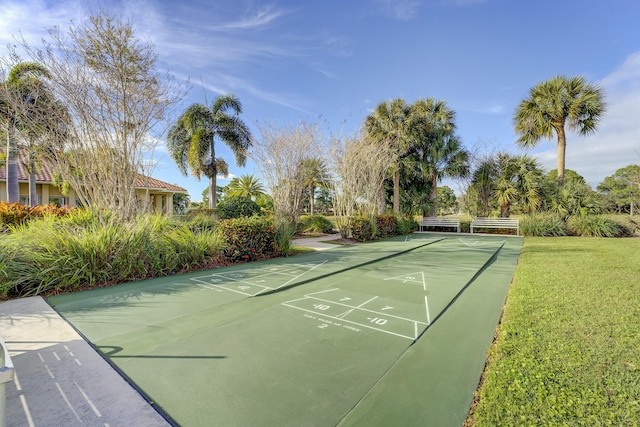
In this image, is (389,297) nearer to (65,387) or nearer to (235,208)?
(65,387)

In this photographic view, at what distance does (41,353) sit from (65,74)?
657 cm

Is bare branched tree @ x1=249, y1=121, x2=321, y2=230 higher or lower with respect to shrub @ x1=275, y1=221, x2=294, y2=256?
higher

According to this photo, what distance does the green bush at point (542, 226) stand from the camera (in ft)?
44.5

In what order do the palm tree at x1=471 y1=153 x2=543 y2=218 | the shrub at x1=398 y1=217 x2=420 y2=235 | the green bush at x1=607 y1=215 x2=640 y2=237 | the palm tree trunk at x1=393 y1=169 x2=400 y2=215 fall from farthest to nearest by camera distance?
the palm tree trunk at x1=393 y1=169 x2=400 y2=215
the palm tree at x1=471 y1=153 x2=543 y2=218
the shrub at x1=398 y1=217 x2=420 y2=235
the green bush at x1=607 y1=215 x2=640 y2=237

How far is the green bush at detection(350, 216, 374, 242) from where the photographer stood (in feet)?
39.2

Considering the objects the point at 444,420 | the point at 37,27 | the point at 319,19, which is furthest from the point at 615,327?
the point at 37,27

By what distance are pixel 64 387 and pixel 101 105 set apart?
6736 millimetres

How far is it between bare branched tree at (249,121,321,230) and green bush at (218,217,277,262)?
9.83 ft

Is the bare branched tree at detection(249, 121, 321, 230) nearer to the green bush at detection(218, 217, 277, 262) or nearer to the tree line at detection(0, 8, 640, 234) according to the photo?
the tree line at detection(0, 8, 640, 234)

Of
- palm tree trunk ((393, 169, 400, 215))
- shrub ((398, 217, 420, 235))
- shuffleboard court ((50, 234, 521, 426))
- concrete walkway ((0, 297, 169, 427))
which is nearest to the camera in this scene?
concrete walkway ((0, 297, 169, 427))

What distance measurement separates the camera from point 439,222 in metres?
17.0

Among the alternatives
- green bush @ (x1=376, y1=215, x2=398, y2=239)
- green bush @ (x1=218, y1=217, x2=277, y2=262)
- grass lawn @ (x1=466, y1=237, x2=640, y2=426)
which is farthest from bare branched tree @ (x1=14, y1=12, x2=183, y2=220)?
green bush @ (x1=376, y1=215, x2=398, y2=239)

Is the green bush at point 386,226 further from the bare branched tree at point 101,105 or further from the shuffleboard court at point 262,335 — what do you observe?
the bare branched tree at point 101,105

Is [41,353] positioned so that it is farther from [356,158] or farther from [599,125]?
[599,125]
